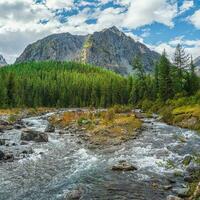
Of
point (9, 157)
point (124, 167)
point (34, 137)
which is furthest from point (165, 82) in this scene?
point (124, 167)

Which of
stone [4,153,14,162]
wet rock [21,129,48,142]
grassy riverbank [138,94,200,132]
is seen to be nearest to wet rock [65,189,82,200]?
stone [4,153,14,162]

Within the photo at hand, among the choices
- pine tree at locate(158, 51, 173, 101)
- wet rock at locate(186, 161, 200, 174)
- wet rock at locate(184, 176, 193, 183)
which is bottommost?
wet rock at locate(184, 176, 193, 183)

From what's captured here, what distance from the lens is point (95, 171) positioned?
90.0 ft

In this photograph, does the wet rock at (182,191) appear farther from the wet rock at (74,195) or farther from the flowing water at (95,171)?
the wet rock at (74,195)

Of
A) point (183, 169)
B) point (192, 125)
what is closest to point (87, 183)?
point (183, 169)

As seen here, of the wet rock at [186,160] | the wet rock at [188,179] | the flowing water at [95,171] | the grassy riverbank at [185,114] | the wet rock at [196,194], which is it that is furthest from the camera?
the grassy riverbank at [185,114]

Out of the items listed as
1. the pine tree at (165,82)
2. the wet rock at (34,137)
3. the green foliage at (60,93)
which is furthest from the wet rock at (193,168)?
the green foliage at (60,93)

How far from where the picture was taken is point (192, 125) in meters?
→ 53.3

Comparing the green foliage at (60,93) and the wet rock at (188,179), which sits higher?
the green foliage at (60,93)

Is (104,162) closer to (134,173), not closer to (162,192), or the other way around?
(134,173)

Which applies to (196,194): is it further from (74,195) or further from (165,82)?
(165,82)

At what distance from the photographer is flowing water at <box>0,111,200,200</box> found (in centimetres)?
2211

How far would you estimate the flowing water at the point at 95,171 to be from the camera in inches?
870

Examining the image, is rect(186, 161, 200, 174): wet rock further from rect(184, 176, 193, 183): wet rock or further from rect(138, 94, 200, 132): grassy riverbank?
rect(138, 94, 200, 132): grassy riverbank
